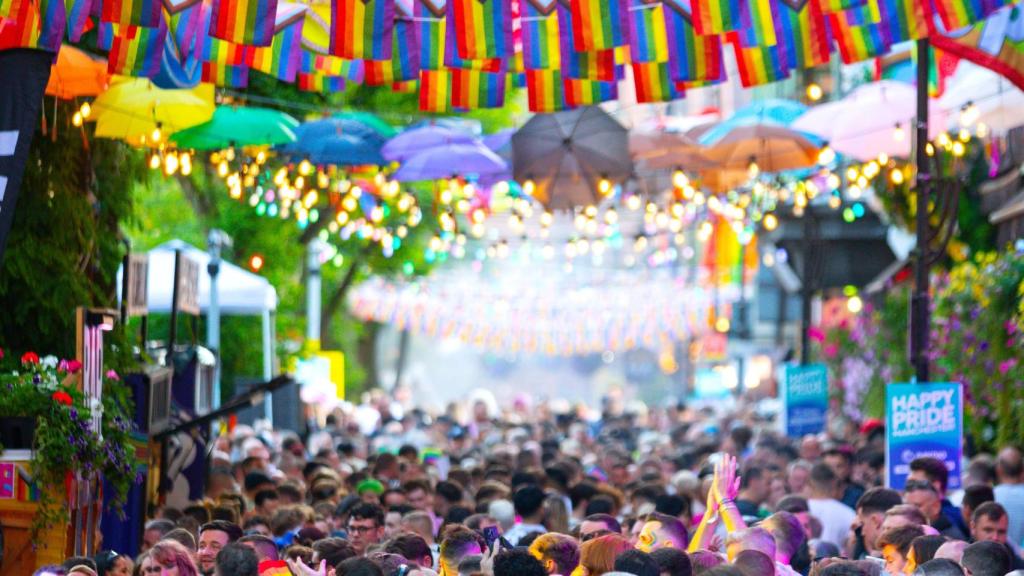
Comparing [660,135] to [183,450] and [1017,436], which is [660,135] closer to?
[1017,436]

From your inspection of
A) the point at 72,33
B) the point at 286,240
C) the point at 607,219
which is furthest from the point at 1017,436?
the point at 286,240

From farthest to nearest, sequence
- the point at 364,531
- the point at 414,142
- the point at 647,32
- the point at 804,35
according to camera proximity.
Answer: the point at 414,142
the point at 804,35
the point at 647,32
the point at 364,531

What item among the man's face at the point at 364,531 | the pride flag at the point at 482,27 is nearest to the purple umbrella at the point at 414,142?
the pride flag at the point at 482,27

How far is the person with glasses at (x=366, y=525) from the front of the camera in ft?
39.5

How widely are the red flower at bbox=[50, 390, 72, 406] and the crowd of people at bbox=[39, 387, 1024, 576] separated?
102 centimetres

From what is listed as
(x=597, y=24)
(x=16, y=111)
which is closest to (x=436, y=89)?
(x=597, y=24)

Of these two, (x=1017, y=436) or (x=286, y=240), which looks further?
(x=286, y=240)

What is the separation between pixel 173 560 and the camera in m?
9.68

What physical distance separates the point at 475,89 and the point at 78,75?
322 centimetres

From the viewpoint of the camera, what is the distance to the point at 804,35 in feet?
44.6

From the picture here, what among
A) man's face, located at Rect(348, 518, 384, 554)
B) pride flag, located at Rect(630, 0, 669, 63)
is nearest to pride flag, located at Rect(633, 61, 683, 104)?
pride flag, located at Rect(630, 0, 669, 63)

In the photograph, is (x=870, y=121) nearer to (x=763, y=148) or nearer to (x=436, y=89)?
(x=763, y=148)

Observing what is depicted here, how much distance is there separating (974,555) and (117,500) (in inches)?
227

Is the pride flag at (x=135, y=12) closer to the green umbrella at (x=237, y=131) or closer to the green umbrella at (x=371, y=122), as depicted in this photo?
the green umbrella at (x=237, y=131)
